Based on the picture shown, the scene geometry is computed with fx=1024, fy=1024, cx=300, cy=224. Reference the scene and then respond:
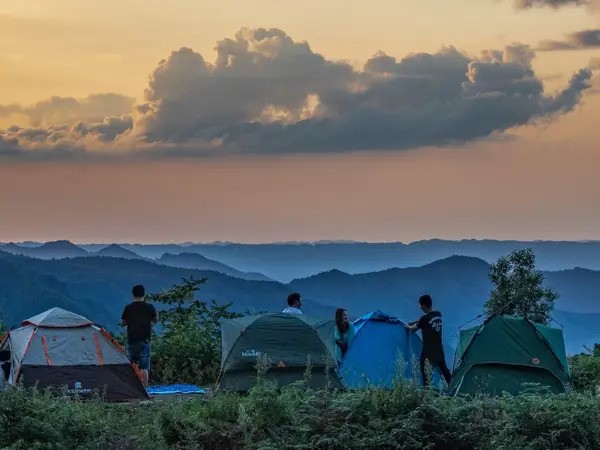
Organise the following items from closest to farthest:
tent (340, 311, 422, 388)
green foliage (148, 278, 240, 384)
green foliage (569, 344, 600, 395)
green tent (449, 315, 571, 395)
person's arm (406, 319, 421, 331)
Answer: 1. green tent (449, 315, 571, 395)
2. person's arm (406, 319, 421, 331)
3. tent (340, 311, 422, 388)
4. green foliage (569, 344, 600, 395)
5. green foliage (148, 278, 240, 384)

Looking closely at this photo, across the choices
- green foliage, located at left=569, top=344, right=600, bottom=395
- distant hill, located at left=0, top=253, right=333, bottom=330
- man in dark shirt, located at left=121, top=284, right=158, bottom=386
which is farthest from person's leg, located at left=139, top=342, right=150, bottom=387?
distant hill, located at left=0, top=253, right=333, bottom=330

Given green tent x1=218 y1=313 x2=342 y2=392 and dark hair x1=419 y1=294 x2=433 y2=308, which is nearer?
green tent x1=218 y1=313 x2=342 y2=392

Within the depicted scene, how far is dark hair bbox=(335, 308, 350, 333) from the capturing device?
2098 centimetres

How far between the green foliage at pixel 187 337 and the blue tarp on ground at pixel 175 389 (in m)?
1.06

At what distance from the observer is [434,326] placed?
2005cm

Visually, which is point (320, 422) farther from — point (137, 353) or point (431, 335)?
point (137, 353)

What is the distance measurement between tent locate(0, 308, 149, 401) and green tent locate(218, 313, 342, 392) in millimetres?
1870

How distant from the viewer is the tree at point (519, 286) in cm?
3412

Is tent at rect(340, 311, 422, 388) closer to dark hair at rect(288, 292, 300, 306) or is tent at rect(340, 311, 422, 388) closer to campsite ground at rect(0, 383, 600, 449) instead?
dark hair at rect(288, 292, 300, 306)

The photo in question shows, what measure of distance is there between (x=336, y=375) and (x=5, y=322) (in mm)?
9702

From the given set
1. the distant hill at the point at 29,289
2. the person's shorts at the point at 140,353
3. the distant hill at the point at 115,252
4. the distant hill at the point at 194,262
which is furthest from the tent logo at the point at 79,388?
the distant hill at the point at 115,252

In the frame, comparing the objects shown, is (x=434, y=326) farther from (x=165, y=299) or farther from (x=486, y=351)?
(x=165, y=299)

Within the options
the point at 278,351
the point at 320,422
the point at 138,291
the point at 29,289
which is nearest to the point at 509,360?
the point at 278,351

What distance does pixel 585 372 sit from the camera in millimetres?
22328
